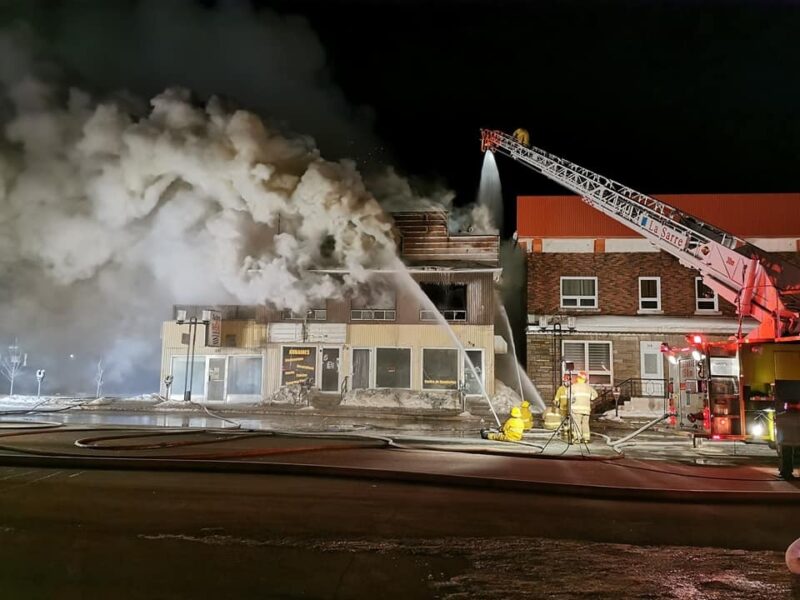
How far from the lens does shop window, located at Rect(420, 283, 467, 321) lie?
22.5m

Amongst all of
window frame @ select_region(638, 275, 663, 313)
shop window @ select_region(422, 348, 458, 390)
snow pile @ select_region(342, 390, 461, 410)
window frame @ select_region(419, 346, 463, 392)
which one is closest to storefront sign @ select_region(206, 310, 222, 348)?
snow pile @ select_region(342, 390, 461, 410)

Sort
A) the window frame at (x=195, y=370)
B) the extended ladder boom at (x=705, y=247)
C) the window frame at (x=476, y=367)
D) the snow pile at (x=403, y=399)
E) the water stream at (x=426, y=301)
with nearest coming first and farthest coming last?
1. the extended ladder boom at (x=705, y=247)
2. the snow pile at (x=403, y=399)
3. the water stream at (x=426, y=301)
4. the window frame at (x=476, y=367)
5. the window frame at (x=195, y=370)

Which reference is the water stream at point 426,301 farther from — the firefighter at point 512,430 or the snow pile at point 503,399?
the firefighter at point 512,430

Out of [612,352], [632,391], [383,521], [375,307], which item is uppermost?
[375,307]

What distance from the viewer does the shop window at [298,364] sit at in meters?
22.4

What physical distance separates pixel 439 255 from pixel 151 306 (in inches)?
499

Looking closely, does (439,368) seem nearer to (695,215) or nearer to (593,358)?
(593,358)

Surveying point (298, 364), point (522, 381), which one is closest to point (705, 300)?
point (522, 381)

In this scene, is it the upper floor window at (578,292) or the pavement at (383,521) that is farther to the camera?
the upper floor window at (578,292)

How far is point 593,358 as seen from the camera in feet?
72.0

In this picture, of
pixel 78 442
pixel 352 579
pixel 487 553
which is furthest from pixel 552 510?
pixel 78 442

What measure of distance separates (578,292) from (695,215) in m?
5.72

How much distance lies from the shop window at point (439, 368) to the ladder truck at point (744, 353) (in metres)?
9.03

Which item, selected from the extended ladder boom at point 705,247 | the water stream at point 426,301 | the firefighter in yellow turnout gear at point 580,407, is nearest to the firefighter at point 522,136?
the extended ladder boom at point 705,247
